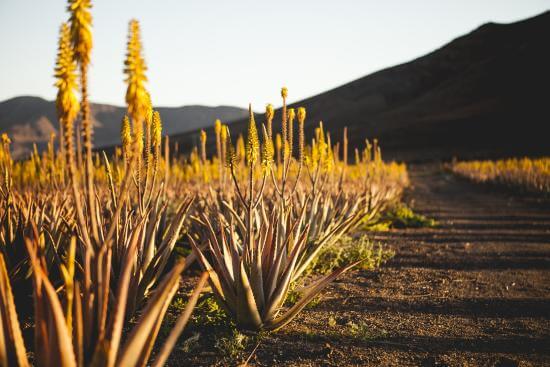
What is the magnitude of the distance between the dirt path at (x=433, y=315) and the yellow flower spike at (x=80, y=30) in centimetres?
173

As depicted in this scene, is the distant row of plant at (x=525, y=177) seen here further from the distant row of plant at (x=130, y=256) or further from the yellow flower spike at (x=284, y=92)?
the yellow flower spike at (x=284, y=92)

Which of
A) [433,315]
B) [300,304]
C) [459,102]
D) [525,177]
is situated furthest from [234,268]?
[459,102]

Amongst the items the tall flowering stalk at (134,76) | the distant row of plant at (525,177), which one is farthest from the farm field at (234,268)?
the distant row of plant at (525,177)

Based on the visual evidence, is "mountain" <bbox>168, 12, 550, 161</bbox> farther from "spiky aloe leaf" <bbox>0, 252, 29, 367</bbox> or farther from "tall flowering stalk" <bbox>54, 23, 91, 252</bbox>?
"spiky aloe leaf" <bbox>0, 252, 29, 367</bbox>

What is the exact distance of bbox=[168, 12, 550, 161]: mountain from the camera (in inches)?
2365

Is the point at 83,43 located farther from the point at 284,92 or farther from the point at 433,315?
the point at 433,315

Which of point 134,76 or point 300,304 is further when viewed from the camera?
point 300,304

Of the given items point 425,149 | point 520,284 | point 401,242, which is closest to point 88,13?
point 520,284

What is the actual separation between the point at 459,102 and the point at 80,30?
89.2 meters

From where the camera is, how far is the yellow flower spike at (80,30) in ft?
4.24

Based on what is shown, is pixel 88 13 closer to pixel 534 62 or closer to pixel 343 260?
pixel 343 260

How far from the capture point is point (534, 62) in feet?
255

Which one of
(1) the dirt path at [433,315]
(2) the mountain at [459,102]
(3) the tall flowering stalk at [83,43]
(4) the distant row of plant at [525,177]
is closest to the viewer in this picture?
(3) the tall flowering stalk at [83,43]

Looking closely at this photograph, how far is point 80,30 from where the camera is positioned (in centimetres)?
130
